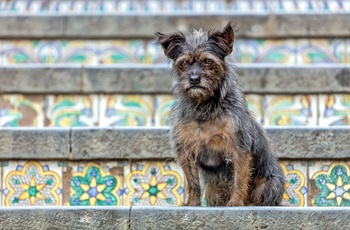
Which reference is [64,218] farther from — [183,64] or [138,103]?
[138,103]

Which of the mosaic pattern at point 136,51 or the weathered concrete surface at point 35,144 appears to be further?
the mosaic pattern at point 136,51

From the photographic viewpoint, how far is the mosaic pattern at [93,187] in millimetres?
8578

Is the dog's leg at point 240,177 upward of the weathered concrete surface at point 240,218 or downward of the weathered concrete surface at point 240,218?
upward

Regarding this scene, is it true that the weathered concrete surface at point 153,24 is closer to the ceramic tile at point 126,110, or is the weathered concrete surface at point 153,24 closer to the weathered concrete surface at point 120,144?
the ceramic tile at point 126,110

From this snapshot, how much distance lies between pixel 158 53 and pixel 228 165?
454cm

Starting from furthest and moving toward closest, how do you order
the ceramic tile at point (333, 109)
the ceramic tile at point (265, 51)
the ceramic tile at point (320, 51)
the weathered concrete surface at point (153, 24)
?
the weathered concrete surface at point (153, 24) < the ceramic tile at point (265, 51) < the ceramic tile at point (320, 51) < the ceramic tile at point (333, 109)

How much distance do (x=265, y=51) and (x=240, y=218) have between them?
5.19 m

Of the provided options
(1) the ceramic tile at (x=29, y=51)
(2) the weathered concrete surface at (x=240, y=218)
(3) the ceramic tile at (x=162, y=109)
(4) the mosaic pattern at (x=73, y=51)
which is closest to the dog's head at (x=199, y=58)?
(2) the weathered concrete surface at (x=240, y=218)

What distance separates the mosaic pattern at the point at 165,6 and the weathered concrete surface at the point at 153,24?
71 centimetres

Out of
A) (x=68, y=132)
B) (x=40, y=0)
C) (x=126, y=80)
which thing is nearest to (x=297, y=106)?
(x=126, y=80)

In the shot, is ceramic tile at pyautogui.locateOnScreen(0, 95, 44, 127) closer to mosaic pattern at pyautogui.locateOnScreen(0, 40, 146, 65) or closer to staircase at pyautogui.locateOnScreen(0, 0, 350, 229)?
staircase at pyautogui.locateOnScreen(0, 0, 350, 229)

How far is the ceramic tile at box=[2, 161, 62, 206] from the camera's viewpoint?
28.2 ft

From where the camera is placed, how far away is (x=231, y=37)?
734 cm

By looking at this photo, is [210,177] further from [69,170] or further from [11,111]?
[11,111]
